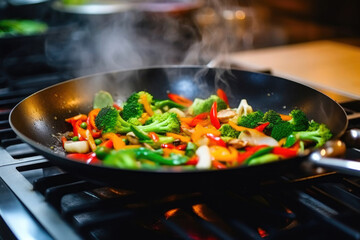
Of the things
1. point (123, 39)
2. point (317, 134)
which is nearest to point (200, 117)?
point (317, 134)

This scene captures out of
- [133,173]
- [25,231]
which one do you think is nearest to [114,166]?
[133,173]

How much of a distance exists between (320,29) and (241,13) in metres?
2.08

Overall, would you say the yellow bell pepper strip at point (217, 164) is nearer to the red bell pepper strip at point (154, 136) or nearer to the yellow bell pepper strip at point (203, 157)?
the yellow bell pepper strip at point (203, 157)

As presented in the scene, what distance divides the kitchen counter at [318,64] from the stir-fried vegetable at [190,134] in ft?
2.06

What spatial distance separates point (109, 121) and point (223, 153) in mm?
450

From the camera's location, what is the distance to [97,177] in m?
1.14

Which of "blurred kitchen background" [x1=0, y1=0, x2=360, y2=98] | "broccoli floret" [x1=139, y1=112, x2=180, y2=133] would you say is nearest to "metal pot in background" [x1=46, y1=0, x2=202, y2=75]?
"blurred kitchen background" [x1=0, y1=0, x2=360, y2=98]

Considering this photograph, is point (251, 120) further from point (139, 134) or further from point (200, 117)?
point (139, 134)

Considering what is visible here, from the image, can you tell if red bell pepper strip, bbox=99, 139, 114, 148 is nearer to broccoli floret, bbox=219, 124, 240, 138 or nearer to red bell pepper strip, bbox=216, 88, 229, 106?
broccoli floret, bbox=219, 124, 240, 138

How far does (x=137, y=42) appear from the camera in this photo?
3.21 m

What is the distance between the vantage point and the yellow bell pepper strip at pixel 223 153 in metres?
1.36

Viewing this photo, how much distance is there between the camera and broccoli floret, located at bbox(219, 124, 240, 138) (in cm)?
157

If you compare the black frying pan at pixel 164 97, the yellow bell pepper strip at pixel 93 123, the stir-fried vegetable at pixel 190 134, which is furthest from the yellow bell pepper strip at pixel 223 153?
the yellow bell pepper strip at pixel 93 123

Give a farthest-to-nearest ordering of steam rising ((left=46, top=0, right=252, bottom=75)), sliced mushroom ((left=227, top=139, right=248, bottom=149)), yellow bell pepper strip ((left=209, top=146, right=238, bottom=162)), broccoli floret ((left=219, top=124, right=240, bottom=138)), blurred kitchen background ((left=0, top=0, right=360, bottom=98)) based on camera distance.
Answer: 1. steam rising ((left=46, top=0, right=252, bottom=75))
2. blurred kitchen background ((left=0, top=0, right=360, bottom=98))
3. broccoli floret ((left=219, top=124, right=240, bottom=138))
4. sliced mushroom ((left=227, top=139, right=248, bottom=149))
5. yellow bell pepper strip ((left=209, top=146, right=238, bottom=162))
